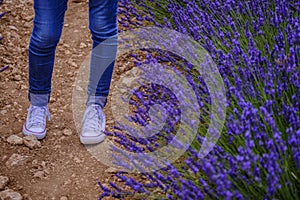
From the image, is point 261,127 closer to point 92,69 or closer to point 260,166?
point 260,166

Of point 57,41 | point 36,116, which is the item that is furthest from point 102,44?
point 36,116

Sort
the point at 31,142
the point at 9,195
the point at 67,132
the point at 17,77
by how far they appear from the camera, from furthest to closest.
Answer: the point at 17,77
the point at 67,132
the point at 31,142
the point at 9,195

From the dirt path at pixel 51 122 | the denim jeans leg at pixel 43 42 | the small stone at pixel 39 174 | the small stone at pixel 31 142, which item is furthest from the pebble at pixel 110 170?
the denim jeans leg at pixel 43 42

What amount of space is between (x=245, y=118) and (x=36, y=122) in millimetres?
1382

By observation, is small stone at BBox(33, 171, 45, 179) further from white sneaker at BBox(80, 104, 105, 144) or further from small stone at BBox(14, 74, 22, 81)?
small stone at BBox(14, 74, 22, 81)

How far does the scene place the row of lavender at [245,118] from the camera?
5.84 feet

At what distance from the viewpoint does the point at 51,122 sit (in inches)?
123

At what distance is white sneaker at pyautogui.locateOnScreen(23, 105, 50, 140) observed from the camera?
2.89 m

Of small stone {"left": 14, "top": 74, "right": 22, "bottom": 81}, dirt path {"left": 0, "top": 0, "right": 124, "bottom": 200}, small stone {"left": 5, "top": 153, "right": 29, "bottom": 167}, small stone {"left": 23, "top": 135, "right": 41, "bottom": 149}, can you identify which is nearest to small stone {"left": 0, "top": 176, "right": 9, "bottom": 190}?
dirt path {"left": 0, "top": 0, "right": 124, "bottom": 200}

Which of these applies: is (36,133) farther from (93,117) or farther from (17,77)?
(17,77)

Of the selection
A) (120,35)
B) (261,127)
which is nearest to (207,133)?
(261,127)

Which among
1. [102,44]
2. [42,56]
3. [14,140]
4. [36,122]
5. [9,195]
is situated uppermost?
[102,44]

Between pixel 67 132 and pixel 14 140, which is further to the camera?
pixel 67 132

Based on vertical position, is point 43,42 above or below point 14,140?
above
